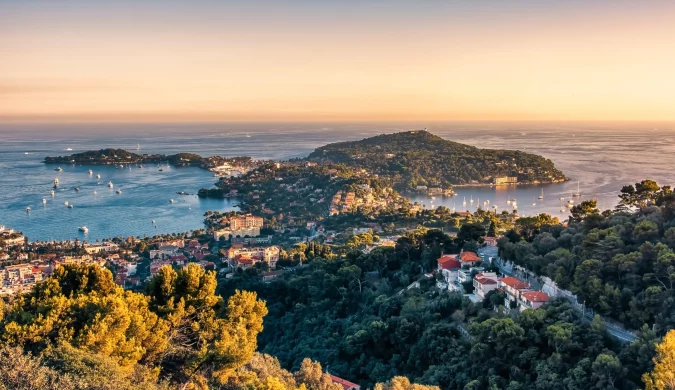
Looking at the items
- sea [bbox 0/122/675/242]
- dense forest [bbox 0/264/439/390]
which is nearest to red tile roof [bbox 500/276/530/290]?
dense forest [bbox 0/264/439/390]

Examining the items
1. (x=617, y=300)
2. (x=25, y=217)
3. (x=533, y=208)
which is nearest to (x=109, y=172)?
(x=25, y=217)

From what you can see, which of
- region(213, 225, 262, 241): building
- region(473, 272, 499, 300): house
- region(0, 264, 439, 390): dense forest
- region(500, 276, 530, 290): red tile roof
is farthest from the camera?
region(213, 225, 262, 241): building

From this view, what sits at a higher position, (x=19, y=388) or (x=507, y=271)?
(x=19, y=388)

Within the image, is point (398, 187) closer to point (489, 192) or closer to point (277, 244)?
point (489, 192)

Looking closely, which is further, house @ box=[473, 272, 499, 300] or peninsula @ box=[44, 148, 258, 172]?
peninsula @ box=[44, 148, 258, 172]

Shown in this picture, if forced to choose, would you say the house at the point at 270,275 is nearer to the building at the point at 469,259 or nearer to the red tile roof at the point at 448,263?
the red tile roof at the point at 448,263

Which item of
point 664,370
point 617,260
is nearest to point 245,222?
point 617,260

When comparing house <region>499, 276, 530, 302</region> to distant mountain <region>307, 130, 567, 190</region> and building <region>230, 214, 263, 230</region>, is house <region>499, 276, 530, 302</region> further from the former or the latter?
distant mountain <region>307, 130, 567, 190</region>
